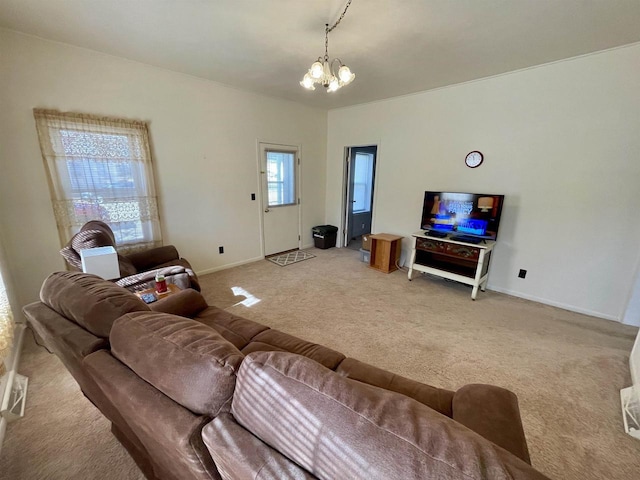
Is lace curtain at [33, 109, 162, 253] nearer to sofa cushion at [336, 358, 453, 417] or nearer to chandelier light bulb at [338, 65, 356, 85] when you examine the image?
chandelier light bulb at [338, 65, 356, 85]

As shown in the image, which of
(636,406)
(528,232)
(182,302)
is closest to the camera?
(636,406)

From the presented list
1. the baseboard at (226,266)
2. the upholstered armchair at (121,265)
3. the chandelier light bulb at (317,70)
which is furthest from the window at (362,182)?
the upholstered armchair at (121,265)

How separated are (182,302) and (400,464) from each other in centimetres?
172

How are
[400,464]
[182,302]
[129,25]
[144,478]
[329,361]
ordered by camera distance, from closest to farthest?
[400,464], [144,478], [329,361], [182,302], [129,25]

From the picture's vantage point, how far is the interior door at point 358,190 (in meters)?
5.05

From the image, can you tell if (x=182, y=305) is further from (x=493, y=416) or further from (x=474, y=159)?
(x=474, y=159)

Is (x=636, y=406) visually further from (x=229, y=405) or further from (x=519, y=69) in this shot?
(x=519, y=69)

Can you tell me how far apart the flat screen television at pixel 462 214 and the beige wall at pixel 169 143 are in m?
2.26

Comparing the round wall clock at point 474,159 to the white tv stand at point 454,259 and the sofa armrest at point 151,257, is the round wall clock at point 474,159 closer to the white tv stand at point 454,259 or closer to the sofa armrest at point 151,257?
the white tv stand at point 454,259

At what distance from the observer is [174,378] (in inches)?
31.1

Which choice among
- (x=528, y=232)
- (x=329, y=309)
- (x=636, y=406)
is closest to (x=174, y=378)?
(x=329, y=309)

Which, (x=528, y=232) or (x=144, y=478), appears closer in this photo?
(x=144, y=478)

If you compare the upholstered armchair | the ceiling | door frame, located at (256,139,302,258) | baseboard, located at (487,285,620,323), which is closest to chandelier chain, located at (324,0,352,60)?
the ceiling

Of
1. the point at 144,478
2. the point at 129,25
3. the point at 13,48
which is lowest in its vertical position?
the point at 144,478
